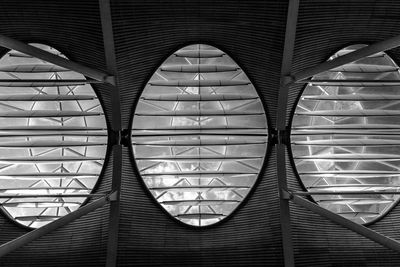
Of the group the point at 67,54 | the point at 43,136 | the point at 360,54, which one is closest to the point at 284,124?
the point at 360,54

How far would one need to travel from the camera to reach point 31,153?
76.7ft

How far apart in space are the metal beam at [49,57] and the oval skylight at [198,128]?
333 cm

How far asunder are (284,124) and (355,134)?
12.0ft

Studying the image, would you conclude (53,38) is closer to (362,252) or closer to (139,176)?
(139,176)

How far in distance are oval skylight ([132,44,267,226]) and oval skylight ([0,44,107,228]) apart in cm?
219

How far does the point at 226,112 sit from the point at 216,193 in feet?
15.7

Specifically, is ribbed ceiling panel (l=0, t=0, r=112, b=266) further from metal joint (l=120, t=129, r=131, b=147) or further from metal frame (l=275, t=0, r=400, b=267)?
metal frame (l=275, t=0, r=400, b=267)

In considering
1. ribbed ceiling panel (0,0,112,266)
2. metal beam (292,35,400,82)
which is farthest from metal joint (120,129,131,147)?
metal beam (292,35,400,82)

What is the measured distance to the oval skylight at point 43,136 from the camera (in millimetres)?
19578

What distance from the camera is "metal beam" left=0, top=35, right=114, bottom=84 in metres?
14.0

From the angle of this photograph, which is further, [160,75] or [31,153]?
[31,153]

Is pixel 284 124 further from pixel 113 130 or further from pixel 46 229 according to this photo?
pixel 46 229

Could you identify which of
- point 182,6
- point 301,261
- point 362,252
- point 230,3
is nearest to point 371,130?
point 362,252

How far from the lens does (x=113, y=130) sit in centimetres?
1912
